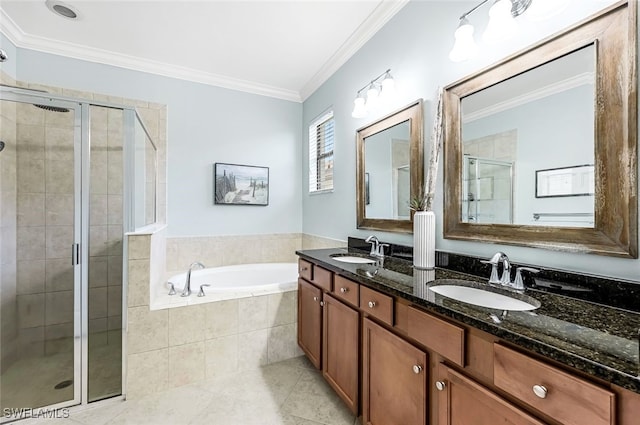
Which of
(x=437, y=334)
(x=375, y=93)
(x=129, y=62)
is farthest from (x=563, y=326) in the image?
(x=129, y=62)

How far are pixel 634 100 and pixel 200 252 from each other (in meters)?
3.35

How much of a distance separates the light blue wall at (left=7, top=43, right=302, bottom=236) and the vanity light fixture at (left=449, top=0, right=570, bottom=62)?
2452mm

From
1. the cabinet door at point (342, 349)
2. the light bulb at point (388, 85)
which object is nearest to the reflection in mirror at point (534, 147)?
the light bulb at point (388, 85)

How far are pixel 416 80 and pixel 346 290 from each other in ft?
4.68

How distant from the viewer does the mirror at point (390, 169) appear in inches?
73.5

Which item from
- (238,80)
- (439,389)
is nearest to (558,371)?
(439,389)

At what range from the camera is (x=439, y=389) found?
1.00m

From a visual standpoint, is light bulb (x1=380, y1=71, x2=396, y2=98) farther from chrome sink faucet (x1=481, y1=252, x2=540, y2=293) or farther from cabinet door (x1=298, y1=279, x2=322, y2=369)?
cabinet door (x1=298, y1=279, x2=322, y2=369)

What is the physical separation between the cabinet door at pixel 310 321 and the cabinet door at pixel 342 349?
94 mm

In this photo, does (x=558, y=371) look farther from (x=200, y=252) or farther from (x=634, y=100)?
(x=200, y=252)

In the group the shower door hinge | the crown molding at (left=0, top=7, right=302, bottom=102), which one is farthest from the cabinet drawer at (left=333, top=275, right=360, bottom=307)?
the crown molding at (left=0, top=7, right=302, bottom=102)

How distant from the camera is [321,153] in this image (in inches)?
128

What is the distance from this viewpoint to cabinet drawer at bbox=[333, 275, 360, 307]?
58.9 inches

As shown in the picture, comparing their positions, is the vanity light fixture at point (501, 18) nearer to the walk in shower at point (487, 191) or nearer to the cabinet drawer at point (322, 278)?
the walk in shower at point (487, 191)
